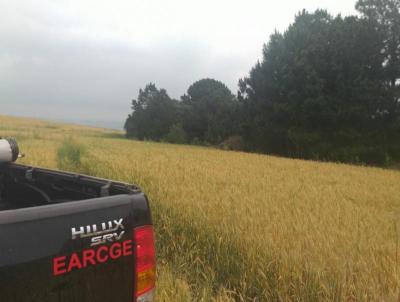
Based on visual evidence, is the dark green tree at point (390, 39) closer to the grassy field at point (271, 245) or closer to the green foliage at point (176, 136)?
the grassy field at point (271, 245)

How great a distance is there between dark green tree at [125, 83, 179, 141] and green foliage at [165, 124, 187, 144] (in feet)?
8.74

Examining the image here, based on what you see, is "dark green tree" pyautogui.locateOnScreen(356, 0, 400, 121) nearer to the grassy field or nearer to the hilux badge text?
the grassy field

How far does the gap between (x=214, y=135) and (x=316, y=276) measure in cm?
4139

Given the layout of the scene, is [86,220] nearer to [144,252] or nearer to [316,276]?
[144,252]

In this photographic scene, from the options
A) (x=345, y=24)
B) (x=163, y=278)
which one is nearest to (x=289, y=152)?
(x=345, y=24)

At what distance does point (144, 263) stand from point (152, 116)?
54341mm

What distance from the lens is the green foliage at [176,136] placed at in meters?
48.7

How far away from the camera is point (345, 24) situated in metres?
29.8

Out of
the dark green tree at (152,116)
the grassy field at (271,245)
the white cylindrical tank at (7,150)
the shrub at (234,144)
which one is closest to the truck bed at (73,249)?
the grassy field at (271,245)

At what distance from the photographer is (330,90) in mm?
28062

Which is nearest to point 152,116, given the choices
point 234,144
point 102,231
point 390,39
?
point 234,144

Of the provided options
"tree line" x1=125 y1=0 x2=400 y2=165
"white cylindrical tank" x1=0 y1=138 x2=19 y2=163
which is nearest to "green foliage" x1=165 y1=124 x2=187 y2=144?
"tree line" x1=125 y1=0 x2=400 y2=165

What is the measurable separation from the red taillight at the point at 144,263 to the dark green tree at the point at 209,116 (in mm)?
36515

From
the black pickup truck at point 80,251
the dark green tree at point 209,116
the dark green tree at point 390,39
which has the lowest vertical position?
the black pickup truck at point 80,251
